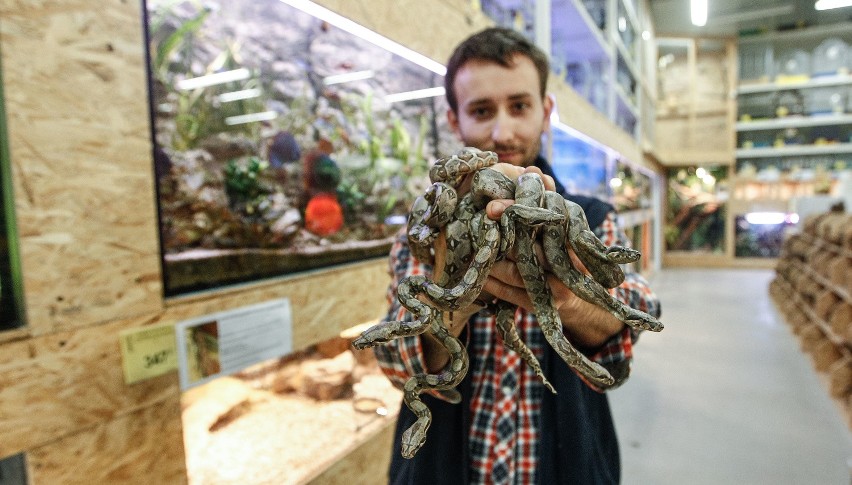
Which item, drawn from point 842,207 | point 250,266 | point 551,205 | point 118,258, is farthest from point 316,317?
point 842,207

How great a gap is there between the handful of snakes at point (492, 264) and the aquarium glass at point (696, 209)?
46.4ft

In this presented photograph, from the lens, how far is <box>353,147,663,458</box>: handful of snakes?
74 cm

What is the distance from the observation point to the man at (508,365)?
1163mm

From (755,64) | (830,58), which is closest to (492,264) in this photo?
(830,58)

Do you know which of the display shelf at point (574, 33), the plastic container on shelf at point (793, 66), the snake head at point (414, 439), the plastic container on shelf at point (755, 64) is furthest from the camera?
the plastic container on shelf at point (755, 64)

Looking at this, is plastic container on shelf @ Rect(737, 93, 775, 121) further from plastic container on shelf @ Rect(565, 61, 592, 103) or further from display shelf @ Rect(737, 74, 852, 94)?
plastic container on shelf @ Rect(565, 61, 592, 103)

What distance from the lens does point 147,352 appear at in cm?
141

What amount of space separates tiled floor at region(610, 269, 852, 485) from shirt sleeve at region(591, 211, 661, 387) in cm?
235

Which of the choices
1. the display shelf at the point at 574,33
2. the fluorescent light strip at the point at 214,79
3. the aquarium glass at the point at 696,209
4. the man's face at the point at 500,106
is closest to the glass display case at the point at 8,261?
the fluorescent light strip at the point at 214,79

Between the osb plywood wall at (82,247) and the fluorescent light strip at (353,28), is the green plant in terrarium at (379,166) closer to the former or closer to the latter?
the fluorescent light strip at (353,28)

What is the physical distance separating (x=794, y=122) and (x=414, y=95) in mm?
13052

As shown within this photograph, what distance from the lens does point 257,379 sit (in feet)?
6.97

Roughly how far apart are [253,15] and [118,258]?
122 cm

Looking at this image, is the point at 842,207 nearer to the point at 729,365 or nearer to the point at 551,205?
the point at 729,365
